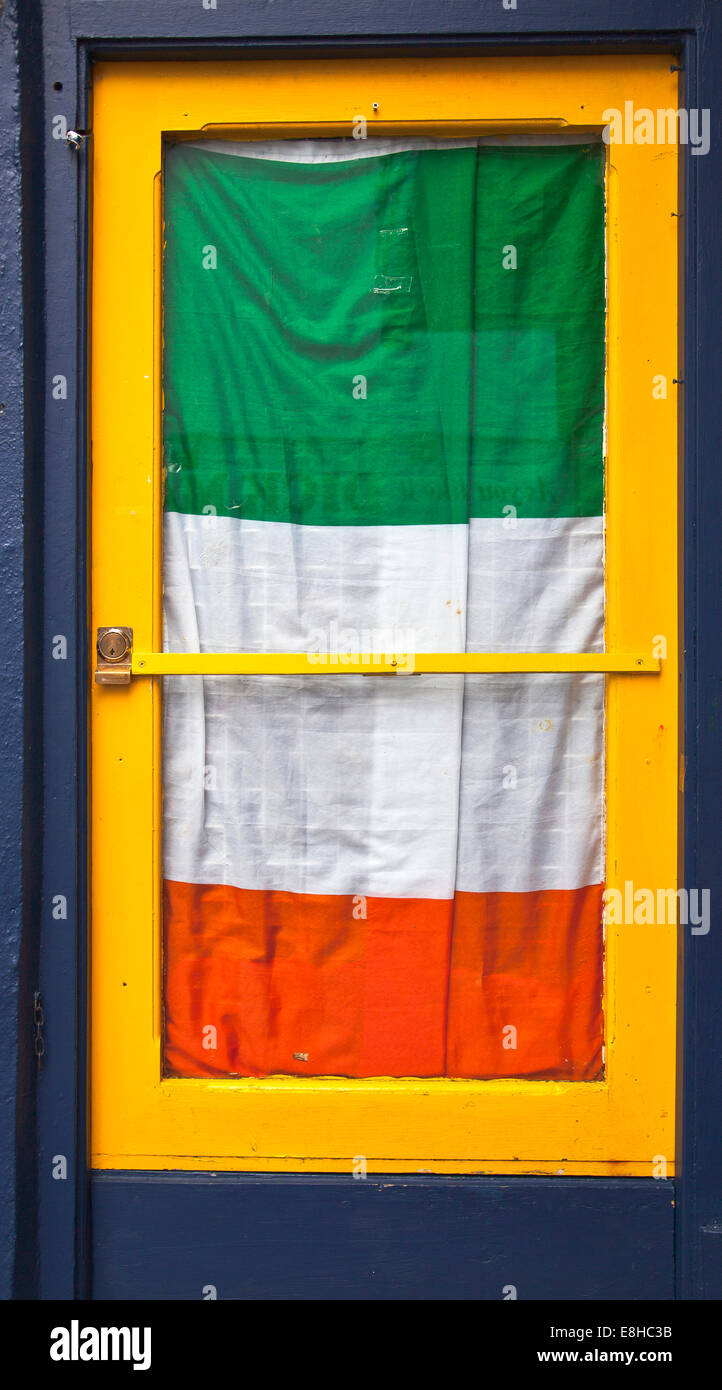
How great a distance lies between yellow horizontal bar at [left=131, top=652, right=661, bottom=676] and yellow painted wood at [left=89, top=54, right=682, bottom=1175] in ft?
0.12

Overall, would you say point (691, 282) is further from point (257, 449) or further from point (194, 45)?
point (194, 45)

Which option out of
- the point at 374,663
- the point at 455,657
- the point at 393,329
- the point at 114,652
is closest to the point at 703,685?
the point at 455,657

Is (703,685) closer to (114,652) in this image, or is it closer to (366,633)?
(366,633)

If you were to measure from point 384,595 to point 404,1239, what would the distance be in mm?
1355

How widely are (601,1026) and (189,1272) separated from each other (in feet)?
3.31

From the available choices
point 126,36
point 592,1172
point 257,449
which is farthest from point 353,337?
point 592,1172

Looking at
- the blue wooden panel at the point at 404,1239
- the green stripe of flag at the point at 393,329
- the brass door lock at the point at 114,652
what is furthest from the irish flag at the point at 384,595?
the blue wooden panel at the point at 404,1239

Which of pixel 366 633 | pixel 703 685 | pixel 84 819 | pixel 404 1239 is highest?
pixel 366 633

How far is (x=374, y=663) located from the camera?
2.00m

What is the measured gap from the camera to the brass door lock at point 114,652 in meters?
2.01

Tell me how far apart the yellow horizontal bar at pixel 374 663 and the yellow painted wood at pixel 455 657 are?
4 cm

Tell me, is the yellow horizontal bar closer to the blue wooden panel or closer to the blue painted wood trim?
the blue painted wood trim

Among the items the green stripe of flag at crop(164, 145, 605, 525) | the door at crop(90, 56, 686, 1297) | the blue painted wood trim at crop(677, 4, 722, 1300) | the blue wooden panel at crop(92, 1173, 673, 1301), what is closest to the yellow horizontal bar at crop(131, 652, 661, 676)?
the door at crop(90, 56, 686, 1297)

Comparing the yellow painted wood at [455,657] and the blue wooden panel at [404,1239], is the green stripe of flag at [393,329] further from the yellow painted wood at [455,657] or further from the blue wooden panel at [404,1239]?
the blue wooden panel at [404,1239]
